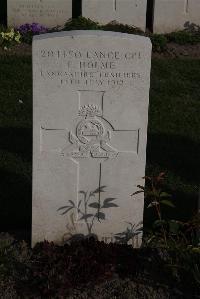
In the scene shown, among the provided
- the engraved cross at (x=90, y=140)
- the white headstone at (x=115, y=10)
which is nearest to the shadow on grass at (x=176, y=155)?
the engraved cross at (x=90, y=140)

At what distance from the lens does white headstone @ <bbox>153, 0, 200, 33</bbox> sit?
11375mm

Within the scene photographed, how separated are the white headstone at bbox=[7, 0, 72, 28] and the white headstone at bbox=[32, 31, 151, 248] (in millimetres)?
6733

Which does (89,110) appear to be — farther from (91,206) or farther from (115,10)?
(115,10)

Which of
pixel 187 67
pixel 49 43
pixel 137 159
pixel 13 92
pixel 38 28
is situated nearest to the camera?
pixel 49 43

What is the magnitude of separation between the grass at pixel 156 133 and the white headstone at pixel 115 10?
1.43m

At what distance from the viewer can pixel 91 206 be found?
5.03 m

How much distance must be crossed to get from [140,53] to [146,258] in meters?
1.55

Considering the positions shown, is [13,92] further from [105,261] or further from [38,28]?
[105,261]

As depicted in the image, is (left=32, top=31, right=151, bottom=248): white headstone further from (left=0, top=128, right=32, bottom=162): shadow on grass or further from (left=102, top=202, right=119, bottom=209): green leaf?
(left=0, top=128, right=32, bottom=162): shadow on grass

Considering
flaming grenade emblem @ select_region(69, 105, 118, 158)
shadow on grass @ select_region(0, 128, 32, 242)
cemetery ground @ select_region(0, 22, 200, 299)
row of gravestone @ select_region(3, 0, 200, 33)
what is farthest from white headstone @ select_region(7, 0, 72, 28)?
flaming grenade emblem @ select_region(69, 105, 118, 158)

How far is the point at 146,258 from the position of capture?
4.97 meters

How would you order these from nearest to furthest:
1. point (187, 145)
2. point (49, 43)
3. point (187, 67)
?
point (49, 43)
point (187, 145)
point (187, 67)

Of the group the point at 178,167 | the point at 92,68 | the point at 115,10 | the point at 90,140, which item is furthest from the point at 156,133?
the point at 115,10

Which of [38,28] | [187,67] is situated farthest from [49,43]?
[38,28]
